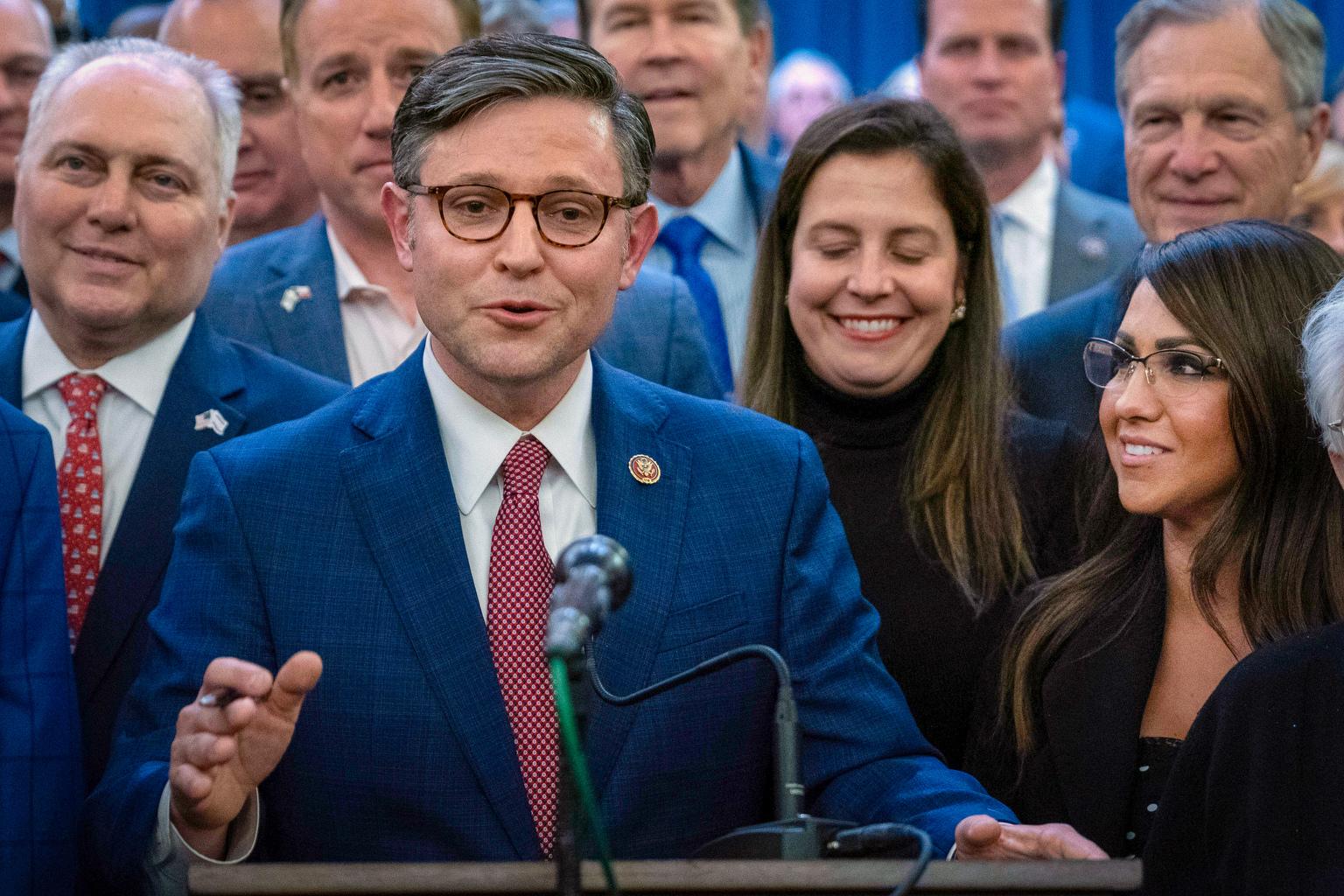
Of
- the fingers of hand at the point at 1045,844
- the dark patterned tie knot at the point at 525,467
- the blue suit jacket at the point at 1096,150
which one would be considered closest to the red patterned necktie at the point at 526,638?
the dark patterned tie knot at the point at 525,467

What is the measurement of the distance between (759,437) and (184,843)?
1047 millimetres

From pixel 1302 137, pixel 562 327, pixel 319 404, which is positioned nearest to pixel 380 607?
pixel 562 327

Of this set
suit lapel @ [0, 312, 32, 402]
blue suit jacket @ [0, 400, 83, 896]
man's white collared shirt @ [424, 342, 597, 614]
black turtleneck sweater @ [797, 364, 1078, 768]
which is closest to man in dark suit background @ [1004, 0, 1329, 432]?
black turtleneck sweater @ [797, 364, 1078, 768]

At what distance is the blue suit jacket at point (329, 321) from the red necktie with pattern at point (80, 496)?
1.65 ft

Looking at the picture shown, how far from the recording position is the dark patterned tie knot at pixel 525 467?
2.67 m

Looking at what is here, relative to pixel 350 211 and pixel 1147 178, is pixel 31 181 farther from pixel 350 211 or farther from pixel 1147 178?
pixel 1147 178

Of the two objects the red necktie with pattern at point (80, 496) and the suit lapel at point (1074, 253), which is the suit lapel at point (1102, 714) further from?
the suit lapel at point (1074, 253)

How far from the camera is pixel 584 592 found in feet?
5.75

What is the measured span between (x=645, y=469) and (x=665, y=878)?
933mm

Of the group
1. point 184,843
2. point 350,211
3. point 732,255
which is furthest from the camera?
point 732,255

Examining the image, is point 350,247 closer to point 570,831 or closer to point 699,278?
point 699,278

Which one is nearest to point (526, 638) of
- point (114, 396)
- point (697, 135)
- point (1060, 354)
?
point (114, 396)

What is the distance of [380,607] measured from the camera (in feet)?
8.36

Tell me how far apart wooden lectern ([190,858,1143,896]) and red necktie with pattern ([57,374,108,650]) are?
4.41ft
